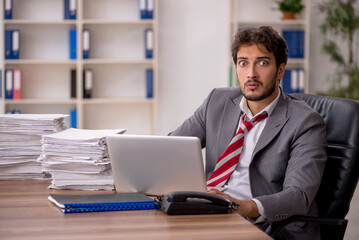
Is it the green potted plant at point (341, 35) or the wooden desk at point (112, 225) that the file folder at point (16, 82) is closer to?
A: the green potted plant at point (341, 35)

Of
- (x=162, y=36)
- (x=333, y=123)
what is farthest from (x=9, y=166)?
(x=162, y=36)

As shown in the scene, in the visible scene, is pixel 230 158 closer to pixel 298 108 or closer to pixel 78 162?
pixel 298 108

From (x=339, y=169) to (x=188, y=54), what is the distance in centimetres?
392

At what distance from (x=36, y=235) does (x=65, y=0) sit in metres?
4.37

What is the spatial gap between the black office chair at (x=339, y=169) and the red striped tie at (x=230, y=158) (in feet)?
0.95

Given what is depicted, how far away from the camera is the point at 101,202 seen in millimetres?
1588

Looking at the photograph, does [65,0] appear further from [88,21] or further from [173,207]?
[173,207]

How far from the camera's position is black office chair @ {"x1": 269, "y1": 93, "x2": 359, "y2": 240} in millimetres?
1979

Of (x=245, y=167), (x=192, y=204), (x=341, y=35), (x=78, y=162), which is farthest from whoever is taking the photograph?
(x=341, y=35)

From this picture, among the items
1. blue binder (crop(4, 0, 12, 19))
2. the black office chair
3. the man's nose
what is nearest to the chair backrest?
the black office chair

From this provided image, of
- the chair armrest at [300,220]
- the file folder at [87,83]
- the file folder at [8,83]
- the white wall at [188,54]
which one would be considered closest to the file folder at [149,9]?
the white wall at [188,54]

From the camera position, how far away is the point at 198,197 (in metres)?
1.55

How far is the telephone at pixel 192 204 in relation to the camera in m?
1.54

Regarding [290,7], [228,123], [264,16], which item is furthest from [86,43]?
[228,123]
